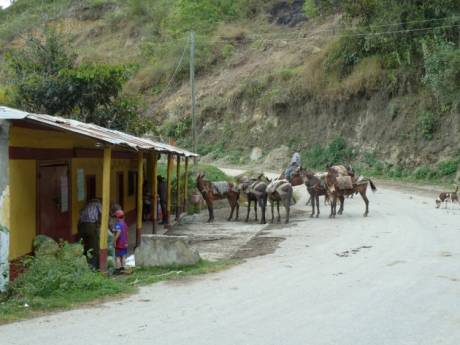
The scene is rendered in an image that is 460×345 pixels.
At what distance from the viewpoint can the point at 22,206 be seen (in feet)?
39.8

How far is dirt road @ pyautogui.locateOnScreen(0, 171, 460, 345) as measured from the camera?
747 centimetres

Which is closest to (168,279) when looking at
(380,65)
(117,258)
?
(117,258)

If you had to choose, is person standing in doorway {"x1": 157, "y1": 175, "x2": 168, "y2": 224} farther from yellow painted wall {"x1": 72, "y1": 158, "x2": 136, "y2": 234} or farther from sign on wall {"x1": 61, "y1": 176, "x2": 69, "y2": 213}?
sign on wall {"x1": 61, "y1": 176, "x2": 69, "y2": 213}

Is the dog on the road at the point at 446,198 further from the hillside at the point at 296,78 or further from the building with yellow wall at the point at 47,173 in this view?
the building with yellow wall at the point at 47,173

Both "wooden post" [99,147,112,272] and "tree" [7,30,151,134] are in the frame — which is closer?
"wooden post" [99,147,112,272]

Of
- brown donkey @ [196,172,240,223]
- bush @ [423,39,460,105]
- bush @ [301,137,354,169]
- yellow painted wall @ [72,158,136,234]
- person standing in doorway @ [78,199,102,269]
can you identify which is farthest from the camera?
bush @ [301,137,354,169]

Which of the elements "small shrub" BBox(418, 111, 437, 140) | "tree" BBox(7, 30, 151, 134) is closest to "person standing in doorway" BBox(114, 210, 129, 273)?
"tree" BBox(7, 30, 151, 134)

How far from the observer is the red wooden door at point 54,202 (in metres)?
13.1

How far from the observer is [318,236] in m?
Answer: 17.3

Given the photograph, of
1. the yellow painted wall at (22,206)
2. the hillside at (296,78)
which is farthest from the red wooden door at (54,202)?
the hillside at (296,78)

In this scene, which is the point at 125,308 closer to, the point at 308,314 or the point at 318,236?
the point at 308,314

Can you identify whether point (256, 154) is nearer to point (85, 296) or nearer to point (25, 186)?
point (25, 186)

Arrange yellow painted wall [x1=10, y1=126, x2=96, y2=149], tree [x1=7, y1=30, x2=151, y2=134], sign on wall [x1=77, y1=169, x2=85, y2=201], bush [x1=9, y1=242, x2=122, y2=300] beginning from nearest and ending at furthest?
1. bush [x1=9, y1=242, x2=122, y2=300]
2. yellow painted wall [x1=10, y1=126, x2=96, y2=149]
3. sign on wall [x1=77, y1=169, x2=85, y2=201]
4. tree [x1=7, y1=30, x2=151, y2=134]

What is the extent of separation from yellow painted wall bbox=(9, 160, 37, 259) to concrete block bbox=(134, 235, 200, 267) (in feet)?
7.12
